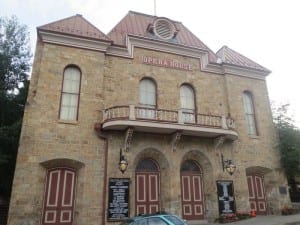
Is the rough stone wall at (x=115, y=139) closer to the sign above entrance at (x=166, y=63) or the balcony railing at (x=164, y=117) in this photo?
the sign above entrance at (x=166, y=63)

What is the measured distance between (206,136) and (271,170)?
482cm

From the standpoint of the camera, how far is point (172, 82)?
1587cm

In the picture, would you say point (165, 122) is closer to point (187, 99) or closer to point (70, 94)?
point (187, 99)

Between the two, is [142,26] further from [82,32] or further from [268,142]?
[268,142]

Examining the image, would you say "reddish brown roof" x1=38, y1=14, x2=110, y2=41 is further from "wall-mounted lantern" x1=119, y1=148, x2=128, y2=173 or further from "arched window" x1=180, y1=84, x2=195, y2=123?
"wall-mounted lantern" x1=119, y1=148, x2=128, y2=173

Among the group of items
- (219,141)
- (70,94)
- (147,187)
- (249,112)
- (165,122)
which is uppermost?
(249,112)

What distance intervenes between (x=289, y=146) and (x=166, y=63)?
906 cm

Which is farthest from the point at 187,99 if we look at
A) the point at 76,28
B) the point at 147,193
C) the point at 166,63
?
the point at 76,28

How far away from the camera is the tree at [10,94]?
533 inches

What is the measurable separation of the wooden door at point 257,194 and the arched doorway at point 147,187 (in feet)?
19.3

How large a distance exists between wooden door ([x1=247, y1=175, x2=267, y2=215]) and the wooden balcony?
10.6ft

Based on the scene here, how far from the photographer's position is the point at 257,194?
1584cm

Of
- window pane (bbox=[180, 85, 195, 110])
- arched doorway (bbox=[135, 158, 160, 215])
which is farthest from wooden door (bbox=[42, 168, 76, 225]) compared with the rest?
window pane (bbox=[180, 85, 195, 110])

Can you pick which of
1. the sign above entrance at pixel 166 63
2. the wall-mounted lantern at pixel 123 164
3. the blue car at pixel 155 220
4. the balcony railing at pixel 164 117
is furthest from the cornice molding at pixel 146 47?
the blue car at pixel 155 220
